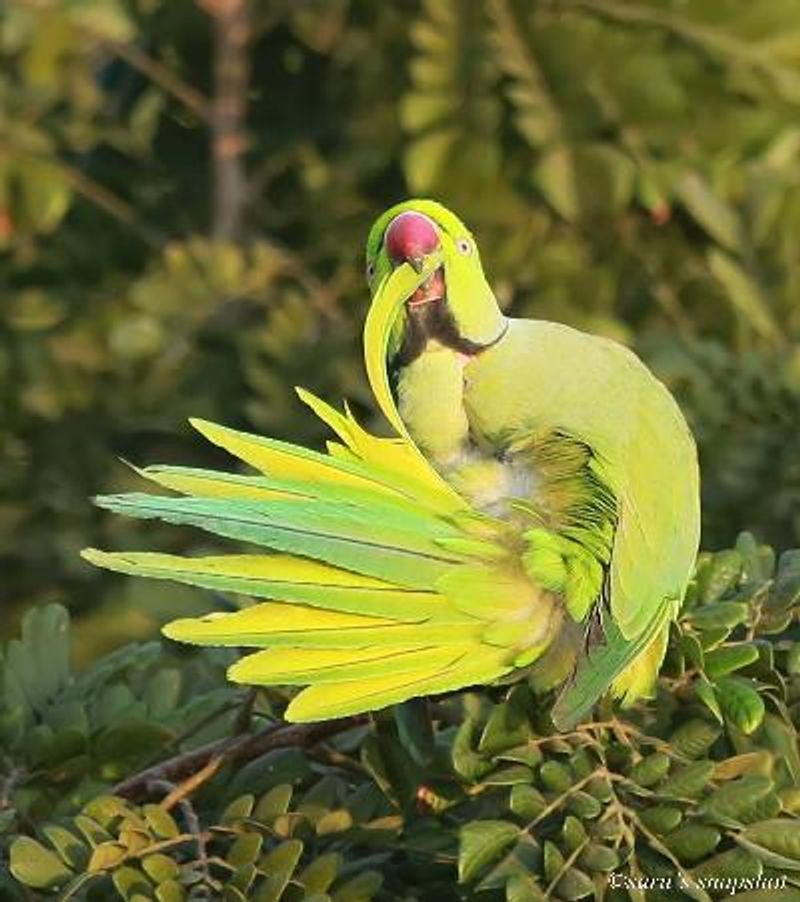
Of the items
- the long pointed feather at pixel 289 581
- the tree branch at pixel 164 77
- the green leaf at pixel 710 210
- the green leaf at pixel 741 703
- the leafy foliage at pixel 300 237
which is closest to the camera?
the long pointed feather at pixel 289 581

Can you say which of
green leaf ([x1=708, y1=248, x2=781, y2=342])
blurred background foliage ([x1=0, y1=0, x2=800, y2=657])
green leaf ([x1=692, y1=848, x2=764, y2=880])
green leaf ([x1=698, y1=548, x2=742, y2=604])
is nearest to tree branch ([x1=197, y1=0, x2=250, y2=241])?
blurred background foliage ([x1=0, y1=0, x2=800, y2=657])

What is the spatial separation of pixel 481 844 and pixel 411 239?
0.41 meters


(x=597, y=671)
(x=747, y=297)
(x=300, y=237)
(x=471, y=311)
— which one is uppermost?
(x=471, y=311)

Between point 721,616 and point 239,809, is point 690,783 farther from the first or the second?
point 239,809

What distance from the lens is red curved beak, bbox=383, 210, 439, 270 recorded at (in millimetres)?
1282

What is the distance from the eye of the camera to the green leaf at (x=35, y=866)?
1.16 metres

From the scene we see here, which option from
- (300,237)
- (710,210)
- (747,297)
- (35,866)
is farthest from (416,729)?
(300,237)

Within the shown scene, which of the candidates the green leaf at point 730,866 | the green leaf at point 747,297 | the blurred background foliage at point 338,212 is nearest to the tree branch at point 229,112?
the blurred background foliage at point 338,212

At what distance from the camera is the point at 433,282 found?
132 cm

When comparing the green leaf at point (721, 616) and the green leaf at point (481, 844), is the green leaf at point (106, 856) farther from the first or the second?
the green leaf at point (721, 616)

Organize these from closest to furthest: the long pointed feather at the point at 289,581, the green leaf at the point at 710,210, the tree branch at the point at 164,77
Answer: the long pointed feather at the point at 289,581, the green leaf at the point at 710,210, the tree branch at the point at 164,77

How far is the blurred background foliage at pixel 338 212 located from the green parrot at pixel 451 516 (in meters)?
1.17

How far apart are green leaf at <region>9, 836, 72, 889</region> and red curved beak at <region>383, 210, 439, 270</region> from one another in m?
0.46

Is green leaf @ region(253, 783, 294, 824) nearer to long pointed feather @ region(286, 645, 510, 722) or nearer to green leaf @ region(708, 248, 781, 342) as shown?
long pointed feather @ region(286, 645, 510, 722)
